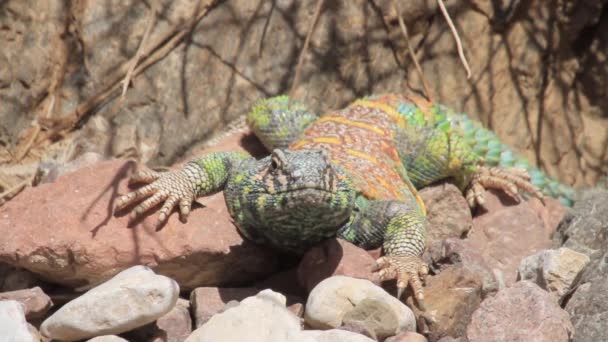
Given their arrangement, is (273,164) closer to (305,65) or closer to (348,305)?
(348,305)

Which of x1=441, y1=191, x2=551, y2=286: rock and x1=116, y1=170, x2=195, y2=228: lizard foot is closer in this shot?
x1=116, y1=170, x2=195, y2=228: lizard foot

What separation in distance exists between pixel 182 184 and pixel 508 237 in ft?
6.78

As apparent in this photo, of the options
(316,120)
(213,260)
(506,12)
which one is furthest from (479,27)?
(213,260)

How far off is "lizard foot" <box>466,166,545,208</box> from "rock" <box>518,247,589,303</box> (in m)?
1.45

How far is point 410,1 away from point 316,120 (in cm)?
130

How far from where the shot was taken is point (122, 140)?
642 cm

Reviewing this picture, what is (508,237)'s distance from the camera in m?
5.54

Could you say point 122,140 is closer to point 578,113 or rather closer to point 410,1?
point 410,1

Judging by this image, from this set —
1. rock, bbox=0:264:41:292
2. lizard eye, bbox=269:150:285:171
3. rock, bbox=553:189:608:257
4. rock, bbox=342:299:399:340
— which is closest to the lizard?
lizard eye, bbox=269:150:285:171

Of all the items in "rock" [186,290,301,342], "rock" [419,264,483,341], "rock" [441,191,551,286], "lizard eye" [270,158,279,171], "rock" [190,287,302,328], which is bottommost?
"rock" [441,191,551,286]

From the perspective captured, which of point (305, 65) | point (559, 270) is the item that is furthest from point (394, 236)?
point (305, 65)

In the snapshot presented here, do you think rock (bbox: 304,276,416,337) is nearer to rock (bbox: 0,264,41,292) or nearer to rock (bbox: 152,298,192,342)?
rock (bbox: 152,298,192,342)

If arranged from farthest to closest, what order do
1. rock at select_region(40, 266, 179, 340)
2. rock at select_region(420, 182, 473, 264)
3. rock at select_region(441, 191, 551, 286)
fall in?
rock at select_region(420, 182, 473, 264)
rock at select_region(441, 191, 551, 286)
rock at select_region(40, 266, 179, 340)

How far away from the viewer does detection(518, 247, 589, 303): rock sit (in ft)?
14.5
